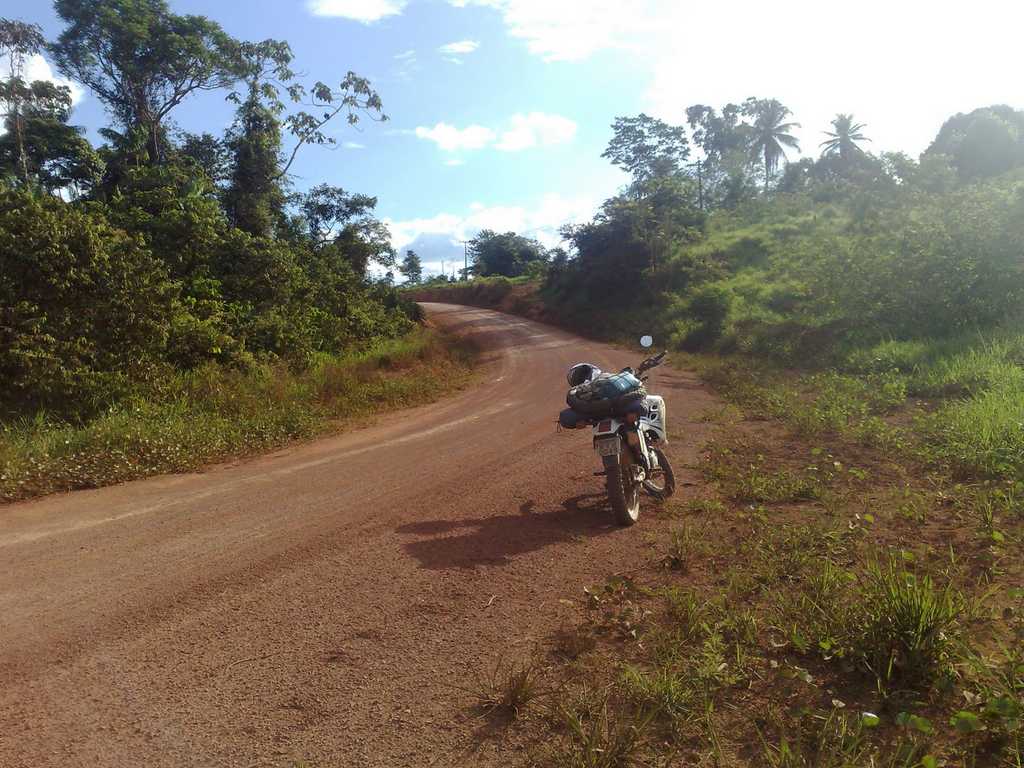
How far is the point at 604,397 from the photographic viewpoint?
17.0ft

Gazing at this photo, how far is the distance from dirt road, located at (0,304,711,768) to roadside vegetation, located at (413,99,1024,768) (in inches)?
18.5

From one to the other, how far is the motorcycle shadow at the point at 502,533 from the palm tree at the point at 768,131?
4815 cm

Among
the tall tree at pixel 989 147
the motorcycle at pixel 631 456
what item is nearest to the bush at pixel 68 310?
the motorcycle at pixel 631 456

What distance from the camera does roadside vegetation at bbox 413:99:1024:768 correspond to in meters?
2.45

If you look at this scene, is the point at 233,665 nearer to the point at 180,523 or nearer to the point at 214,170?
the point at 180,523

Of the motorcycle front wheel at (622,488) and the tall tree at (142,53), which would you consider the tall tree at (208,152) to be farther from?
the motorcycle front wheel at (622,488)

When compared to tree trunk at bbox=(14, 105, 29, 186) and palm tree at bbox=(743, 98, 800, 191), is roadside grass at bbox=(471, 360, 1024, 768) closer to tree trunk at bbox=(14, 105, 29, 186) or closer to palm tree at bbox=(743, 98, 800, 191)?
tree trunk at bbox=(14, 105, 29, 186)

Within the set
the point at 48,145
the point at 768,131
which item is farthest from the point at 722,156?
the point at 48,145

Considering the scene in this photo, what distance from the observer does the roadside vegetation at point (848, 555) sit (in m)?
2.45

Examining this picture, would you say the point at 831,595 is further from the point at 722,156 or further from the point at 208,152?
the point at 722,156

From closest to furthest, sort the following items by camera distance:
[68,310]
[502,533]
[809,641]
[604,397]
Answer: [809,641], [502,533], [604,397], [68,310]

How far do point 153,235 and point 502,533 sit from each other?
1124 centimetres

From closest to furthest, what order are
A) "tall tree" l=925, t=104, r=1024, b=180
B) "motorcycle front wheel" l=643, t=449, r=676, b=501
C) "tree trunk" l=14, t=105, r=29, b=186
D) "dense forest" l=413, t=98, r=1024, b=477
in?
"motorcycle front wheel" l=643, t=449, r=676, b=501 < "dense forest" l=413, t=98, r=1024, b=477 < "tree trunk" l=14, t=105, r=29, b=186 < "tall tree" l=925, t=104, r=1024, b=180

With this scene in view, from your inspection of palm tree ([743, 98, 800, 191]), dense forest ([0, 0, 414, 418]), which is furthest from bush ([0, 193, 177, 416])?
palm tree ([743, 98, 800, 191])
